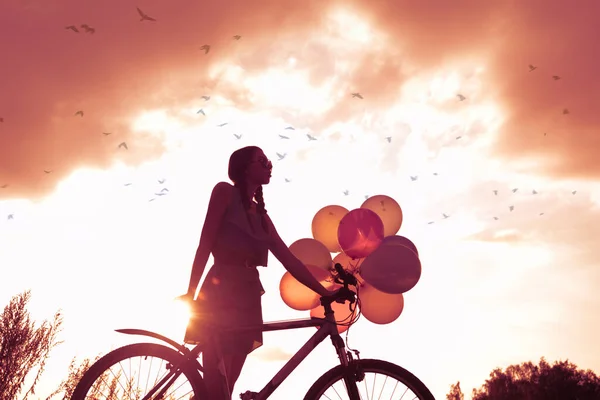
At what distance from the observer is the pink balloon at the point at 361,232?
566 cm

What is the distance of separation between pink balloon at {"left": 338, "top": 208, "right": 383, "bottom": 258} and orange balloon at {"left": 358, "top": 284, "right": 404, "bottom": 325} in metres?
0.37

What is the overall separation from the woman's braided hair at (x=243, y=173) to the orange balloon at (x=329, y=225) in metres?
2.20

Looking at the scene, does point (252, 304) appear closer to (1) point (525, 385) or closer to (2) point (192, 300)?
(2) point (192, 300)

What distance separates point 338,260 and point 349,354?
2.35 metres

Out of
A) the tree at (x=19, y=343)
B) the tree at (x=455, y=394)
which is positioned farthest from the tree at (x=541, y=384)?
the tree at (x=19, y=343)

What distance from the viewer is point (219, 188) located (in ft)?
13.0

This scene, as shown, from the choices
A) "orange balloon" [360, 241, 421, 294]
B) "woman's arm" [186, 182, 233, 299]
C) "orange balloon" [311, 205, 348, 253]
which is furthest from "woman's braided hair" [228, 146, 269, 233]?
"orange balloon" [311, 205, 348, 253]

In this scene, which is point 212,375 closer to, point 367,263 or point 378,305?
point 367,263

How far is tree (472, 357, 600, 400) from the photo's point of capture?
141ft

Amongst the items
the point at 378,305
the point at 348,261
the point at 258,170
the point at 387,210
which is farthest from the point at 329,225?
the point at 258,170

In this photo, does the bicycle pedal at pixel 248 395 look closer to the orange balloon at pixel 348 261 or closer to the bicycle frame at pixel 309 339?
the bicycle frame at pixel 309 339

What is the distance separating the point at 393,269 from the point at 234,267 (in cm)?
168

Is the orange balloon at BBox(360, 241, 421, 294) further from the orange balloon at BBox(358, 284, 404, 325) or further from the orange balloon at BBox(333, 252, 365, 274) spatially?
the orange balloon at BBox(333, 252, 365, 274)

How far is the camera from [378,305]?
5660 millimetres
